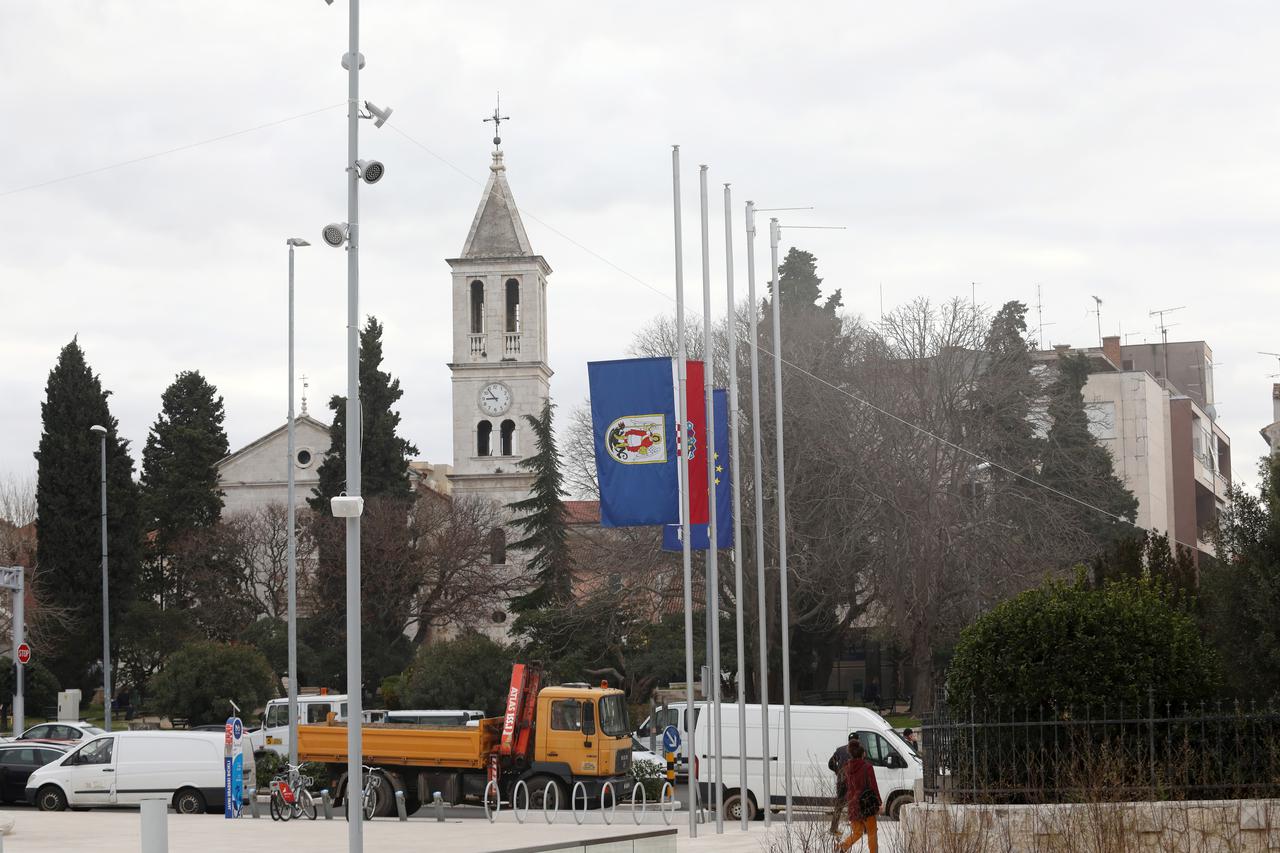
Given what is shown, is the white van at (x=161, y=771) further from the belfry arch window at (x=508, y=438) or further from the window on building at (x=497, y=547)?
the belfry arch window at (x=508, y=438)

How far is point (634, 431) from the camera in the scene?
902 inches

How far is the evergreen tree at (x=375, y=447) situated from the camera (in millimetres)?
70562

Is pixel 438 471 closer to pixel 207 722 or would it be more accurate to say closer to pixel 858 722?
pixel 207 722

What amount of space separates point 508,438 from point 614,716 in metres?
56.4

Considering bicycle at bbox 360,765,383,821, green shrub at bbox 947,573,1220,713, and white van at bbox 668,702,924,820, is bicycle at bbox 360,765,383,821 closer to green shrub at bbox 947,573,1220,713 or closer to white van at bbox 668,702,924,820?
white van at bbox 668,702,924,820

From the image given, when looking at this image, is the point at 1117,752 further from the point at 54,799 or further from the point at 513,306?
the point at 513,306

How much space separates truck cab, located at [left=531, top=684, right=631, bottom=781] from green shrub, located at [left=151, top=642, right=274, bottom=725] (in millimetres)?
21921

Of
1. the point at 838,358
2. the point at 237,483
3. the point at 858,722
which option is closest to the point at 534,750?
the point at 858,722

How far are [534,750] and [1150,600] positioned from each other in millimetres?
13042

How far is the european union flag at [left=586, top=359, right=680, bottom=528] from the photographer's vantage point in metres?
22.9

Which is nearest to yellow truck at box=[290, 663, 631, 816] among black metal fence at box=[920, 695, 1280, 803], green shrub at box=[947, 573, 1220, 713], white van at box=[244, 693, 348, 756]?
white van at box=[244, 693, 348, 756]

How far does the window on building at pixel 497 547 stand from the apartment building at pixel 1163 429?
24582mm

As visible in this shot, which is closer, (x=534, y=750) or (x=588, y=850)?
(x=588, y=850)

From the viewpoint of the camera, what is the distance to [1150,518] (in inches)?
2744
